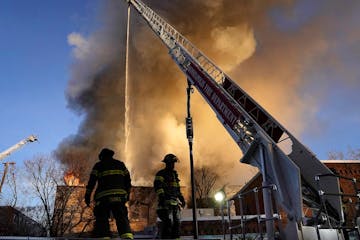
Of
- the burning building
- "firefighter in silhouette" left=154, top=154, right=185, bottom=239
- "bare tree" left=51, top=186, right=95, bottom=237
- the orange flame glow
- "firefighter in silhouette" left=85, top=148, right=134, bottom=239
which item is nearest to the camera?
"firefighter in silhouette" left=85, top=148, right=134, bottom=239

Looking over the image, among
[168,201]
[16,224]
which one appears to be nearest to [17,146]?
[16,224]

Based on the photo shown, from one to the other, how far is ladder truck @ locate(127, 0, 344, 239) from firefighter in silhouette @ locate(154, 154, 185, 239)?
1805 millimetres

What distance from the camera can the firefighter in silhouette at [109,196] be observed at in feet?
16.7

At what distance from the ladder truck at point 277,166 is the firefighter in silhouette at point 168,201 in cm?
181

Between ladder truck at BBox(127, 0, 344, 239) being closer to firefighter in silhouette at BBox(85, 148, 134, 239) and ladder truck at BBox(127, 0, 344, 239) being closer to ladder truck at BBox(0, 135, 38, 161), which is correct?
firefighter in silhouette at BBox(85, 148, 134, 239)

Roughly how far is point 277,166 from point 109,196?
3.50m

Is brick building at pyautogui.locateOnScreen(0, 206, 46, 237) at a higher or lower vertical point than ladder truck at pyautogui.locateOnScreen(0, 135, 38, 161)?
lower

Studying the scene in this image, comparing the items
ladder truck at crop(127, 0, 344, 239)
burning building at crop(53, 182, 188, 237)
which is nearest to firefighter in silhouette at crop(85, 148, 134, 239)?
ladder truck at crop(127, 0, 344, 239)

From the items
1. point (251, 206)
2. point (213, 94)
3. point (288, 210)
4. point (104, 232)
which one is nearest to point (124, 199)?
point (104, 232)

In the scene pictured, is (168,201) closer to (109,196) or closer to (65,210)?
(109,196)

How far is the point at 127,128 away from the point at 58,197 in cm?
1252

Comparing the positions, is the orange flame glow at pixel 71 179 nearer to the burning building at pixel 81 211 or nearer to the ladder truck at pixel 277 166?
the burning building at pixel 81 211

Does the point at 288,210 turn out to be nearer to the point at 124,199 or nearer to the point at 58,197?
the point at 124,199

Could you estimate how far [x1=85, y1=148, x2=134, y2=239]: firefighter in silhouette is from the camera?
510 cm
